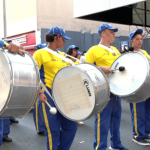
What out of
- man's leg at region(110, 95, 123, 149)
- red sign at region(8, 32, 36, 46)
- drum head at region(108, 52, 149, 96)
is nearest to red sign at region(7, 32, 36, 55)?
red sign at region(8, 32, 36, 46)

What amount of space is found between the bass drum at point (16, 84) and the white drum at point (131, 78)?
1.30 m

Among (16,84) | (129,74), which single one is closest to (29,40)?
(129,74)

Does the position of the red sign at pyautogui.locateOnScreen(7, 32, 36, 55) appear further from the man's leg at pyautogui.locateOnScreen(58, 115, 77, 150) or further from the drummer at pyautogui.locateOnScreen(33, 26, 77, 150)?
the man's leg at pyautogui.locateOnScreen(58, 115, 77, 150)

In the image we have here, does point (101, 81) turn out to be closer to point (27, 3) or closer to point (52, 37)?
point (52, 37)

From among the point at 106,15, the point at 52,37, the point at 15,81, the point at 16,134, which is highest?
the point at 106,15

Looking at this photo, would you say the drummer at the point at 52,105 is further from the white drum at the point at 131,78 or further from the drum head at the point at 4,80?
the drum head at the point at 4,80

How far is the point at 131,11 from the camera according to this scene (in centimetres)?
977

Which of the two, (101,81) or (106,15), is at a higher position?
(106,15)

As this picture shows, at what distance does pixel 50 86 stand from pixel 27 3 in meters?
14.8

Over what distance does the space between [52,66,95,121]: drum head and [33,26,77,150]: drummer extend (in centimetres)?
21

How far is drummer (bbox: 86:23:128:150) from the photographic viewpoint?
10.9 ft

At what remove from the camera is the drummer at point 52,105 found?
9.72 ft

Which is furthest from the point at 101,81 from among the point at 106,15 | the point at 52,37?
the point at 106,15

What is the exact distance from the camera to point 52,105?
2.99 m
